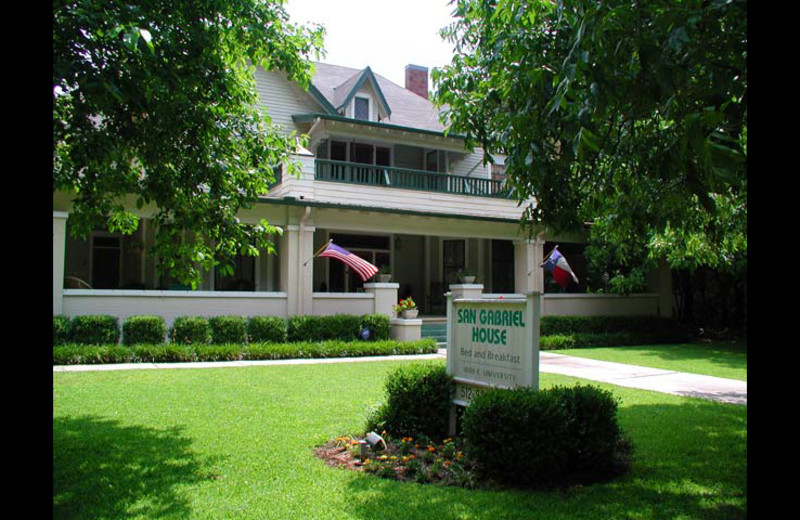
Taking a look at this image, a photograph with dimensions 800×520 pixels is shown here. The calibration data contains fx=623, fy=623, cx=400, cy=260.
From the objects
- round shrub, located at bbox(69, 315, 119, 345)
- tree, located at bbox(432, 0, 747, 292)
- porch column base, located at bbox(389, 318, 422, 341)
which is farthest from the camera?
porch column base, located at bbox(389, 318, 422, 341)

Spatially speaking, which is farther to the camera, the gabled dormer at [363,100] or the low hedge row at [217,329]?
the gabled dormer at [363,100]

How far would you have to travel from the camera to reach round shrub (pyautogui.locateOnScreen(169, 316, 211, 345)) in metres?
16.0

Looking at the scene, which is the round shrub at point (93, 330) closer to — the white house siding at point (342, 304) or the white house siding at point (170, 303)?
the white house siding at point (170, 303)

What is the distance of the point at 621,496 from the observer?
5.39m

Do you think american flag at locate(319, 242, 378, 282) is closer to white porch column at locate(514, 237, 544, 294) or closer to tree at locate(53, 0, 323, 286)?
white porch column at locate(514, 237, 544, 294)

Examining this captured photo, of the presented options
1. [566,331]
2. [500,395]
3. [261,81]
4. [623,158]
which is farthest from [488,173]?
[500,395]

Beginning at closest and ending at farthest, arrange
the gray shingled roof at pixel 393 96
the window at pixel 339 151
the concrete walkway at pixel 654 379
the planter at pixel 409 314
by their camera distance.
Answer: the concrete walkway at pixel 654 379 → the planter at pixel 409 314 → the window at pixel 339 151 → the gray shingled roof at pixel 393 96

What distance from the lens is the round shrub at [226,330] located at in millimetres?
16453

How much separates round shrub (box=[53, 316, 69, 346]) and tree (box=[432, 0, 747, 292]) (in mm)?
10922

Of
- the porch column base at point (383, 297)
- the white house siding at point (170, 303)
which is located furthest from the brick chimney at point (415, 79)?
the white house siding at point (170, 303)

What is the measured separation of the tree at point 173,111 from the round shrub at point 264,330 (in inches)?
305

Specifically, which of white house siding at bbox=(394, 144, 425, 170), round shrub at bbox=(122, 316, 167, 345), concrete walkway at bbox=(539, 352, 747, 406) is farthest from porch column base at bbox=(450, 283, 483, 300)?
round shrub at bbox=(122, 316, 167, 345)
